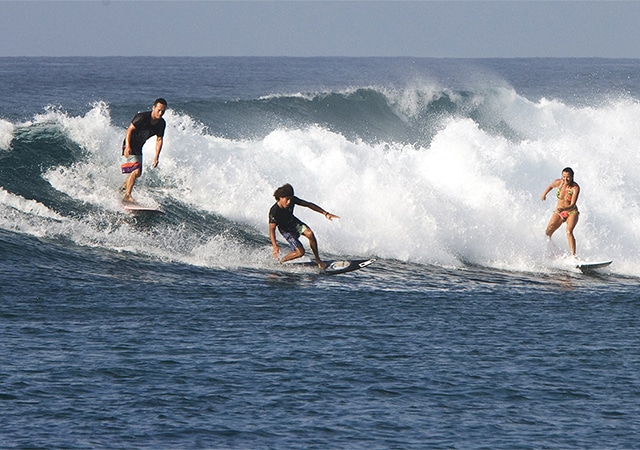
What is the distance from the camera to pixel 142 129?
15930 millimetres

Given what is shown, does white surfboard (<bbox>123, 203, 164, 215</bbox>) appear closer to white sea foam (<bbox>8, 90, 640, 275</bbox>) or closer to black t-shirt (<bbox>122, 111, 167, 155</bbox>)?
white sea foam (<bbox>8, 90, 640, 275</bbox>)

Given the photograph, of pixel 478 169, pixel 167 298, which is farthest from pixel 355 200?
pixel 167 298

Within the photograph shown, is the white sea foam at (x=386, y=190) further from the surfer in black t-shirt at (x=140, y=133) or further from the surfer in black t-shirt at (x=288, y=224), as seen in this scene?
the surfer in black t-shirt at (x=140, y=133)

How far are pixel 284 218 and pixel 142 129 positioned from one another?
2826 millimetres

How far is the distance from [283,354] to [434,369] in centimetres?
164

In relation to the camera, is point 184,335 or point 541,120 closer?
point 184,335

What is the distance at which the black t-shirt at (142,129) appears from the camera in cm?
1584

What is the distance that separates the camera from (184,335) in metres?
11.4

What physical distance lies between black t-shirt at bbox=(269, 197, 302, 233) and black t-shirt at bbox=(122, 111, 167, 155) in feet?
7.91

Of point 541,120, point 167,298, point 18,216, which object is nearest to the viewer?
point 167,298

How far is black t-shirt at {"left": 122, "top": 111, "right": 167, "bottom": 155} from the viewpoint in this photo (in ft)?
52.0

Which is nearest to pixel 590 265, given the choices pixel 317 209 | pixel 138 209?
pixel 317 209

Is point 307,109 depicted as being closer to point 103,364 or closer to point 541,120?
point 541,120

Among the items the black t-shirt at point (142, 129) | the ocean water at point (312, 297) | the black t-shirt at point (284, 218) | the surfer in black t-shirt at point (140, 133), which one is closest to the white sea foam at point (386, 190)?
the ocean water at point (312, 297)
